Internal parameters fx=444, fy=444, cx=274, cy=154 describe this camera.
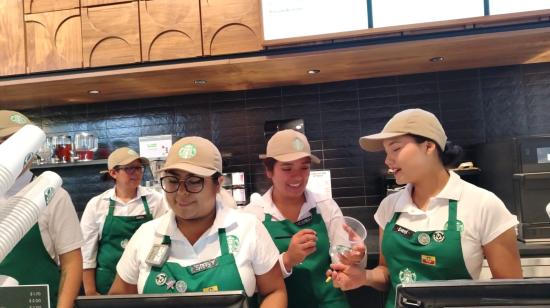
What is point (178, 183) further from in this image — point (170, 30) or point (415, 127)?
point (170, 30)

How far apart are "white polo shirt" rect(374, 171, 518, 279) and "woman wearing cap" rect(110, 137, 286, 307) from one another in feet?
1.55

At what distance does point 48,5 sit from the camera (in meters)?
2.75

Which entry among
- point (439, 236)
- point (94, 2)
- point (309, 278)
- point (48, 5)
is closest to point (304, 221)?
point (309, 278)

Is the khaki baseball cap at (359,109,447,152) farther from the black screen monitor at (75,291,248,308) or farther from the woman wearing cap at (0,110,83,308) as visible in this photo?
the woman wearing cap at (0,110,83,308)

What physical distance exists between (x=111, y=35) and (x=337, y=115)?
1560 mm

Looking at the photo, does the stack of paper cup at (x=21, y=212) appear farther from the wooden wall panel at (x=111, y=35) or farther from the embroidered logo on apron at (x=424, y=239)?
the wooden wall panel at (x=111, y=35)

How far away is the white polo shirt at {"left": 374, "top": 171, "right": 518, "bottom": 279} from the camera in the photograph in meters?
1.30

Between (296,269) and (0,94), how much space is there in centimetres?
246

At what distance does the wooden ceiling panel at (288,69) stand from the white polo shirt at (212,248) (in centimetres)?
134

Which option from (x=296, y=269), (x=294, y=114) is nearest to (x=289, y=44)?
(x=294, y=114)

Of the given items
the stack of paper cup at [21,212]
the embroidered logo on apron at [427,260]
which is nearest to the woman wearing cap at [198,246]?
the embroidered logo on apron at [427,260]

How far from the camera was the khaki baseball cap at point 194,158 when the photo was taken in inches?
51.9

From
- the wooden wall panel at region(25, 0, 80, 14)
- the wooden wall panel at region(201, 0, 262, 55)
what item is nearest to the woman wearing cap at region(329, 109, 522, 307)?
the wooden wall panel at region(201, 0, 262, 55)

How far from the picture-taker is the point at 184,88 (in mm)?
3084
